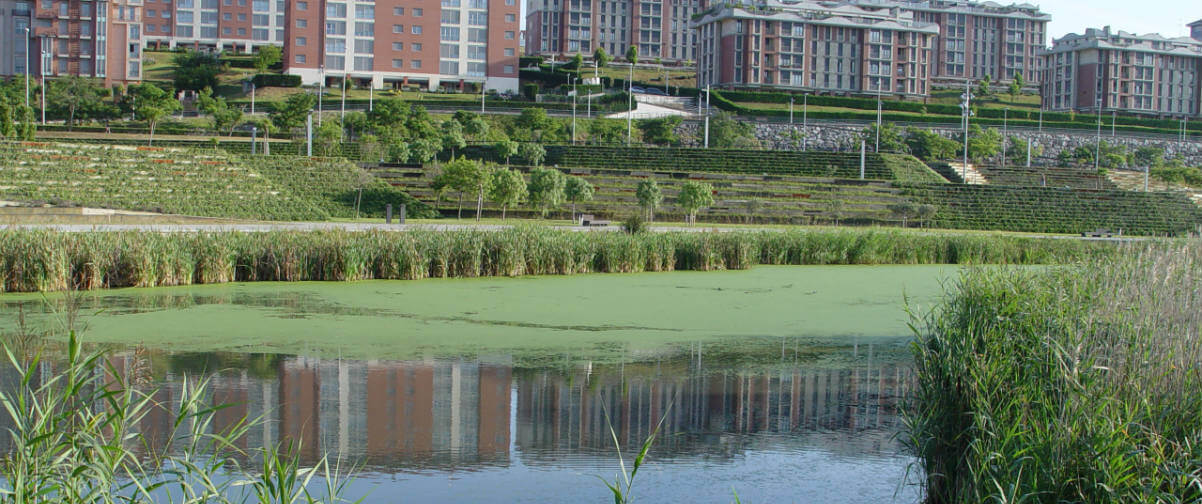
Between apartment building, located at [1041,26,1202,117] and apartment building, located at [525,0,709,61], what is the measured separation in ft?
123

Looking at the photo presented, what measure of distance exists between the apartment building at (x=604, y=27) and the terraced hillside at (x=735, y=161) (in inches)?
2440

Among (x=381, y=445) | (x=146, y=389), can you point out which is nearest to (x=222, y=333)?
(x=146, y=389)

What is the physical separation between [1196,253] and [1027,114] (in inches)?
3033

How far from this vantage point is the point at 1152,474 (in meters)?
5.44

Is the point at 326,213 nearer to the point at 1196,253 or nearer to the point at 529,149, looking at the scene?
the point at 529,149

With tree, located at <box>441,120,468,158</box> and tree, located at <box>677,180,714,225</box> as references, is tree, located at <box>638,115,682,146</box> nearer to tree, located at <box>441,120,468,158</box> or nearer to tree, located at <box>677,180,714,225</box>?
tree, located at <box>441,120,468,158</box>

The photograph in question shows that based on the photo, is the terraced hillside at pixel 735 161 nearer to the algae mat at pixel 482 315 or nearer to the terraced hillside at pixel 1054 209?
the terraced hillside at pixel 1054 209

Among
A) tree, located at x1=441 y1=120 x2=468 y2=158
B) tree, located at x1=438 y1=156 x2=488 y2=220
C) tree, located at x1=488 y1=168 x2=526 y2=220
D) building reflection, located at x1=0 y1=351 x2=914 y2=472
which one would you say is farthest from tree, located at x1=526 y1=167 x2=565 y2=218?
building reflection, located at x1=0 y1=351 x2=914 y2=472

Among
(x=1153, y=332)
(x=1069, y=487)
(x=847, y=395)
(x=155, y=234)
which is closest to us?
(x=1069, y=487)

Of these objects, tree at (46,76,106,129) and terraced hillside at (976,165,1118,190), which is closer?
terraced hillside at (976,165,1118,190)

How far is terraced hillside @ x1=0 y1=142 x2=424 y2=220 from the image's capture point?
98.7 ft

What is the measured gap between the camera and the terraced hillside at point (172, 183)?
98.7 ft

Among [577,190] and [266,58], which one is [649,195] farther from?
[266,58]

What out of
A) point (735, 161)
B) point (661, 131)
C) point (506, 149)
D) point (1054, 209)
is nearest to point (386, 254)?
point (506, 149)
